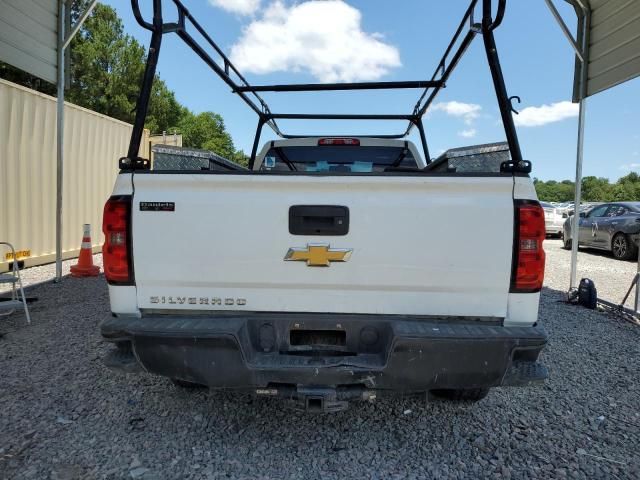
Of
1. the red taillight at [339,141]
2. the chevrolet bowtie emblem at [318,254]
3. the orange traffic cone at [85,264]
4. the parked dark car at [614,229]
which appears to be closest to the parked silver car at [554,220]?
the parked dark car at [614,229]

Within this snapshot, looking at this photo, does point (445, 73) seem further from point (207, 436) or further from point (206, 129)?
point (206, 129)

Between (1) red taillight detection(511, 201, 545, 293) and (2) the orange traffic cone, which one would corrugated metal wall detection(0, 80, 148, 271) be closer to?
(2) the orange traffic cone

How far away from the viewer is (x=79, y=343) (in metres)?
4.16

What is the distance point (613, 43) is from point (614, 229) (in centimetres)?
684

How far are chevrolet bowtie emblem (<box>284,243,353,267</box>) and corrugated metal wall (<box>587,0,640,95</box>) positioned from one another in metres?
5.12

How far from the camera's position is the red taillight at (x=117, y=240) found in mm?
2256

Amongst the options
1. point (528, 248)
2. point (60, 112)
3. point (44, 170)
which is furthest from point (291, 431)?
point (44, 170)

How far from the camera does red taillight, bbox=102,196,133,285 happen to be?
2.26m

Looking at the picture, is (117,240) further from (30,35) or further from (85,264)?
(85,264)

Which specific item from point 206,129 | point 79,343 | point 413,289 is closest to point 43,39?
point 79,343

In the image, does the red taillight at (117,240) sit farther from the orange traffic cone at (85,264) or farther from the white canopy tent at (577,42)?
the orange traffic cone at (85,264)

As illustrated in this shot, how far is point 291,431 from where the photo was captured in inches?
105

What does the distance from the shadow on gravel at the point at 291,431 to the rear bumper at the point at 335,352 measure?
53 cm

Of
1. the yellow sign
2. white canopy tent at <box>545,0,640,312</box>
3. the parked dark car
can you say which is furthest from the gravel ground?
the parked dark car
